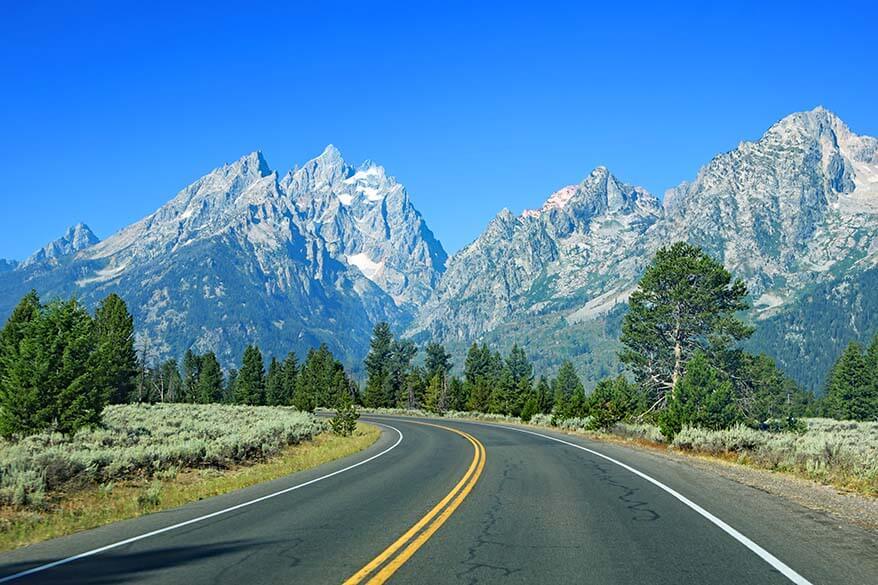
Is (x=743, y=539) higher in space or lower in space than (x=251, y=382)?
lower

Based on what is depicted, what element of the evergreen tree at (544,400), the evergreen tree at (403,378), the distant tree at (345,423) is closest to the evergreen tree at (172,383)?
the evergreen tree at (403,378)

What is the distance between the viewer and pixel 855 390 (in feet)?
283

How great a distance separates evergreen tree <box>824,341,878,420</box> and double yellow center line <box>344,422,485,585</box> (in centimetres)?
8721

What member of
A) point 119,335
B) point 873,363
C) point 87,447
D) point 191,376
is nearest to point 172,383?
point 191,376

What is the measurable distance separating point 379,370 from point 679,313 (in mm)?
72655

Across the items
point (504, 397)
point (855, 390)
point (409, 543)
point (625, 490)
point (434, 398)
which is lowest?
point (409, 543)

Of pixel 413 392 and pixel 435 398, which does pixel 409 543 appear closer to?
pixel 435 398

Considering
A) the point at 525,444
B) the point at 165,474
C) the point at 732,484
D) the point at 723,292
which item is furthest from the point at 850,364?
the point at 165,474

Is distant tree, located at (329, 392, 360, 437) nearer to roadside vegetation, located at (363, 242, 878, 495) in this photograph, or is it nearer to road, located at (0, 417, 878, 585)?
roadside vegetation, located at (363, 242, 878, 495)

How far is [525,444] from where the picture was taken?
1264 inches

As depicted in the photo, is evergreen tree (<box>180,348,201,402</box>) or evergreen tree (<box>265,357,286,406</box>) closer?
evergreen tree (<box>265,357,286,406</box>)

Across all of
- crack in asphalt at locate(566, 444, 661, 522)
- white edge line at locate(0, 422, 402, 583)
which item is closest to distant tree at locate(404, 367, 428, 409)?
crack in asphalt at locate(566, 444, 661, 522)

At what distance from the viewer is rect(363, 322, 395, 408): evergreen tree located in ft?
361

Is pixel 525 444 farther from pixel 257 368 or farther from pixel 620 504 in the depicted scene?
pixel 257 368
